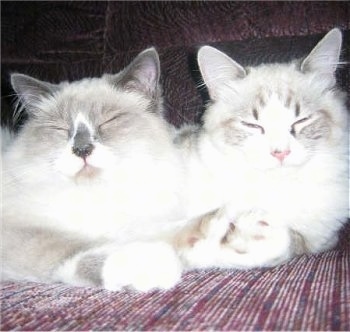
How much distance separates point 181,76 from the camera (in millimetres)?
1846

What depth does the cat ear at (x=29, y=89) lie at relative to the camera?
1.40m

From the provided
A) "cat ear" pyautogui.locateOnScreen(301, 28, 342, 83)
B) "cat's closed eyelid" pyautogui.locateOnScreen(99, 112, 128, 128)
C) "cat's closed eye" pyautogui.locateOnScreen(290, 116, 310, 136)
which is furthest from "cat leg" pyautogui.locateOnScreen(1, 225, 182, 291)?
"cat ear" pyautogui.locateOnScreen(301, 28, 342, 83)

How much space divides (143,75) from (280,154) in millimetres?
505

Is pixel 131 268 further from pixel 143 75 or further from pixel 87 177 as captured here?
pixel 143 75

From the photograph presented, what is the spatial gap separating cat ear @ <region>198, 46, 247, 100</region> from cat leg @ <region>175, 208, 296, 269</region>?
586 millimetres

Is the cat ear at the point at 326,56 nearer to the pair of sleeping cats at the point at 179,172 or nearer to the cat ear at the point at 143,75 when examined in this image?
the pair of sleeping cats at the point at 179,172

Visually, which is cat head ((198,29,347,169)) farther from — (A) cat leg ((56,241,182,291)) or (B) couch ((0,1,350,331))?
(A) cat leg ((56,241,182,291))

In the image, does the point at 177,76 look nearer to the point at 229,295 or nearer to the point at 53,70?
the point at 53,70

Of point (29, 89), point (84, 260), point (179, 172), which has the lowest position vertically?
point (84, 260)

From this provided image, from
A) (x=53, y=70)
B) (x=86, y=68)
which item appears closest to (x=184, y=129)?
(x=86, y=68)

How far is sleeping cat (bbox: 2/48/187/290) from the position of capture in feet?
3.72

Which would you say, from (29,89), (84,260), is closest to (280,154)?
(84,260)

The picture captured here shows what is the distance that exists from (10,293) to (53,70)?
1362 mm

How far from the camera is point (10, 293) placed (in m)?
0.96
